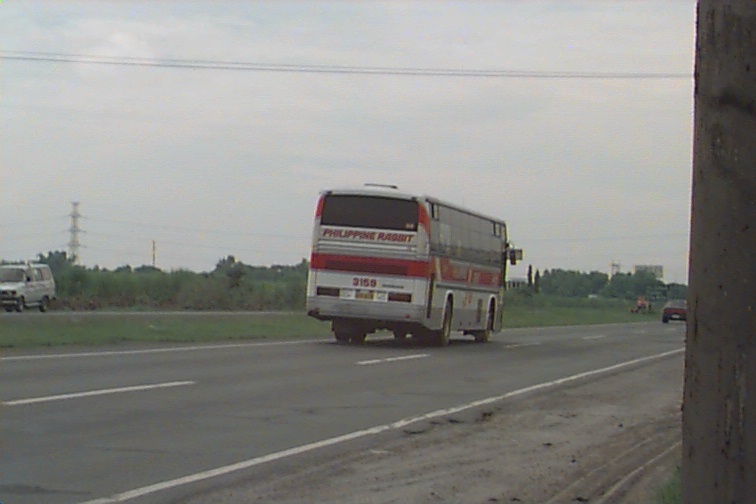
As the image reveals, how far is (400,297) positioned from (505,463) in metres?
16.2

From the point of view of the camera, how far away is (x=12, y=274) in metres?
44.0

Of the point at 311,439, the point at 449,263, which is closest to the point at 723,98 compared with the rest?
the point at 311,439

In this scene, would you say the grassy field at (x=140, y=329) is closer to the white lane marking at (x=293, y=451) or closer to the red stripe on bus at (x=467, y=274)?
the red stripe on bus at (x=467, y=274)

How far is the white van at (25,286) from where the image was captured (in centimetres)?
4294

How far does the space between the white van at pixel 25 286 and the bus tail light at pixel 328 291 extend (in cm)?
2029

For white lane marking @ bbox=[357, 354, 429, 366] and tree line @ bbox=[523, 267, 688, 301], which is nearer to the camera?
white lane marking @ bbox=[357, 354, 429, 366]

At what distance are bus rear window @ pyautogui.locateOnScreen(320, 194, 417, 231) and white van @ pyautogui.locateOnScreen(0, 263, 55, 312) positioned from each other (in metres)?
20.3

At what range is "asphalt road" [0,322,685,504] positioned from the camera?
8695 mm

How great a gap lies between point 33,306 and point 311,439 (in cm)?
3566

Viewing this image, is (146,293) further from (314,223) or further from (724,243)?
(724,243)

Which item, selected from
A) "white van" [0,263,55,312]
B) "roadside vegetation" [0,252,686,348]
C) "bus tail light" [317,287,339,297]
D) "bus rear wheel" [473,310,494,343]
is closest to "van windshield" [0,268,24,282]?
"white van" [0,263,55,312]

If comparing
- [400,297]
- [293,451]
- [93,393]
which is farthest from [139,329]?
[293,451]

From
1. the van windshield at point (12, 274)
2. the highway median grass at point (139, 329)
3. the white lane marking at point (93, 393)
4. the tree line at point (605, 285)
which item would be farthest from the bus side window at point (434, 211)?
the tree line at point (605, 285)

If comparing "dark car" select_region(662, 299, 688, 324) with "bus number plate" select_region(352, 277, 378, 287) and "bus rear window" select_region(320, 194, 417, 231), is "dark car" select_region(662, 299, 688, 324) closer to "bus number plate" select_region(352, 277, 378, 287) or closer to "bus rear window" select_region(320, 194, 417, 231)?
"bus rear window" select_region(320, 194, 417, 231)
